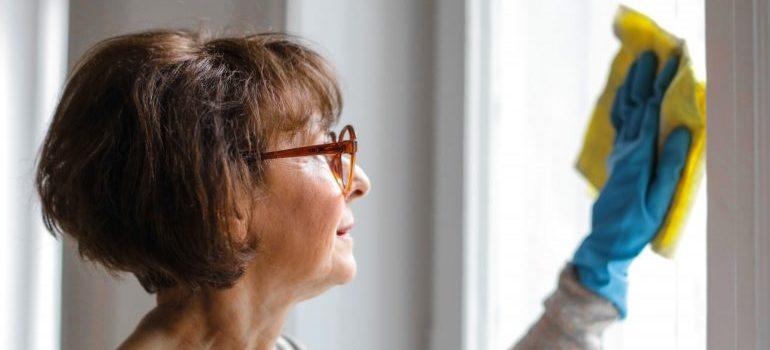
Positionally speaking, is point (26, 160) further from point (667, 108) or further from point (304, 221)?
point (667, 108)

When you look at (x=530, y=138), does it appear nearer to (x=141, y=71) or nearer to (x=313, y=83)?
(x=313, y=83)

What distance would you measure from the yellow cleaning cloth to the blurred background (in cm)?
15

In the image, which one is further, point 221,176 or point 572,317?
point 572,317

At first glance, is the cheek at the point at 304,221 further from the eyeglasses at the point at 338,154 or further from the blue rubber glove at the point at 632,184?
the blue rubber glove at the point at 632,184

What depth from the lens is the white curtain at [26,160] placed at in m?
1.28

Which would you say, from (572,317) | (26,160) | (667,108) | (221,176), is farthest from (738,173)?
(26,160)

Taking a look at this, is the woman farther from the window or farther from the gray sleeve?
the window

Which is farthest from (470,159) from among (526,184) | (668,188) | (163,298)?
(163,298)

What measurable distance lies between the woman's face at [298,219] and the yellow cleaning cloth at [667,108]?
31 cm

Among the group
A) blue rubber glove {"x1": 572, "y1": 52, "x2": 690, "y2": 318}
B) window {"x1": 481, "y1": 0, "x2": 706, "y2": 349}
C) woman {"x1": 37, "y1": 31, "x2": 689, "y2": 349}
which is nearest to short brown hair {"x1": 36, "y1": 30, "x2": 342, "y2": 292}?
woman {"x1": 37, "y1": 31, "x2": 689, "y2": 349}

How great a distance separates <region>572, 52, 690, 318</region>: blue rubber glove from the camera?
0.90 m

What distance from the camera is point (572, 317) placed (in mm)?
996

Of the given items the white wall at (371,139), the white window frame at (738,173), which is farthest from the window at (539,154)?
the white window frame at (738,173)

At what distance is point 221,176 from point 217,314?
0.16m
